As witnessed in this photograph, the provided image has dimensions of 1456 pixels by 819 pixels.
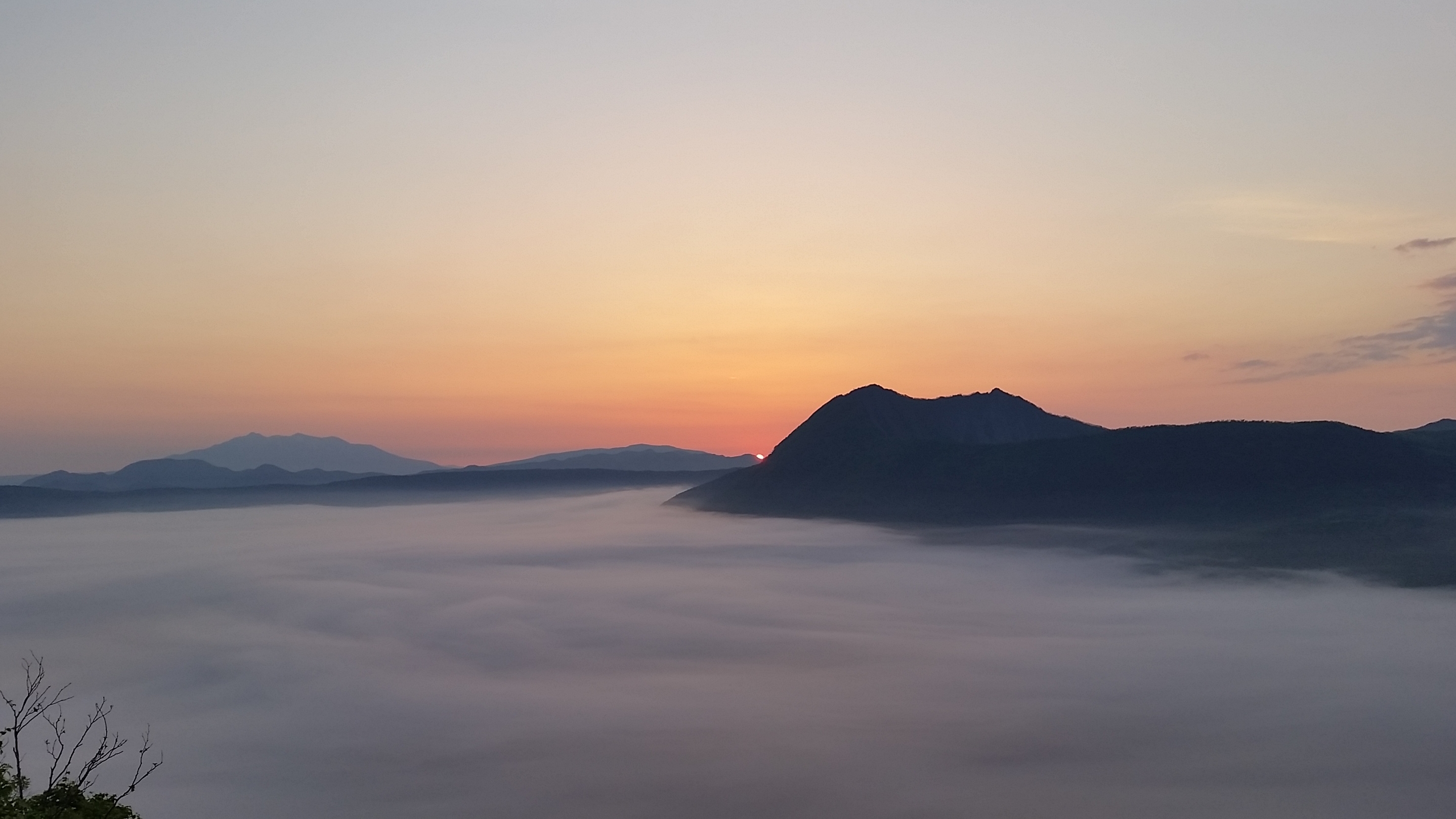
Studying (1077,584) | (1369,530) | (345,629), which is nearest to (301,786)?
(345,629)

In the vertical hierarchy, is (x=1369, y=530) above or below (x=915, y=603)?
above

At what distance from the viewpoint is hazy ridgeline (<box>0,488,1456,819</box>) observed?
70.9 m

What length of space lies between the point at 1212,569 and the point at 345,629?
159m

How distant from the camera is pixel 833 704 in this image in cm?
10000

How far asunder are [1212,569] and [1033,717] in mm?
99799

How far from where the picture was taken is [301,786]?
79.2 metres

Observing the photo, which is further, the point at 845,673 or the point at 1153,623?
the point at 1153,623

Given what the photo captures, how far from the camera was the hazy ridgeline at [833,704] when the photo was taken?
233 ft

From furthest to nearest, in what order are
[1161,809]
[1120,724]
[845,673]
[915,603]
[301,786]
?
[915,603] < [845,673] < [1120,724] < [301,786] < [1161,809]

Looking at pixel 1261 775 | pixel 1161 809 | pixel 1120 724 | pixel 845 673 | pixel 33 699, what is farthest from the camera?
pixel 33 699

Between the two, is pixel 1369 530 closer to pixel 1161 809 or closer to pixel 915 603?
pixel 915 603

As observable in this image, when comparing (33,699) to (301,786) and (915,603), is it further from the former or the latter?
(915,603)

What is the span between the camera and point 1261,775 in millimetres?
71250

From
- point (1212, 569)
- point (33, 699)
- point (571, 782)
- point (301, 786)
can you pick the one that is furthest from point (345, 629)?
point (1212, 569)
